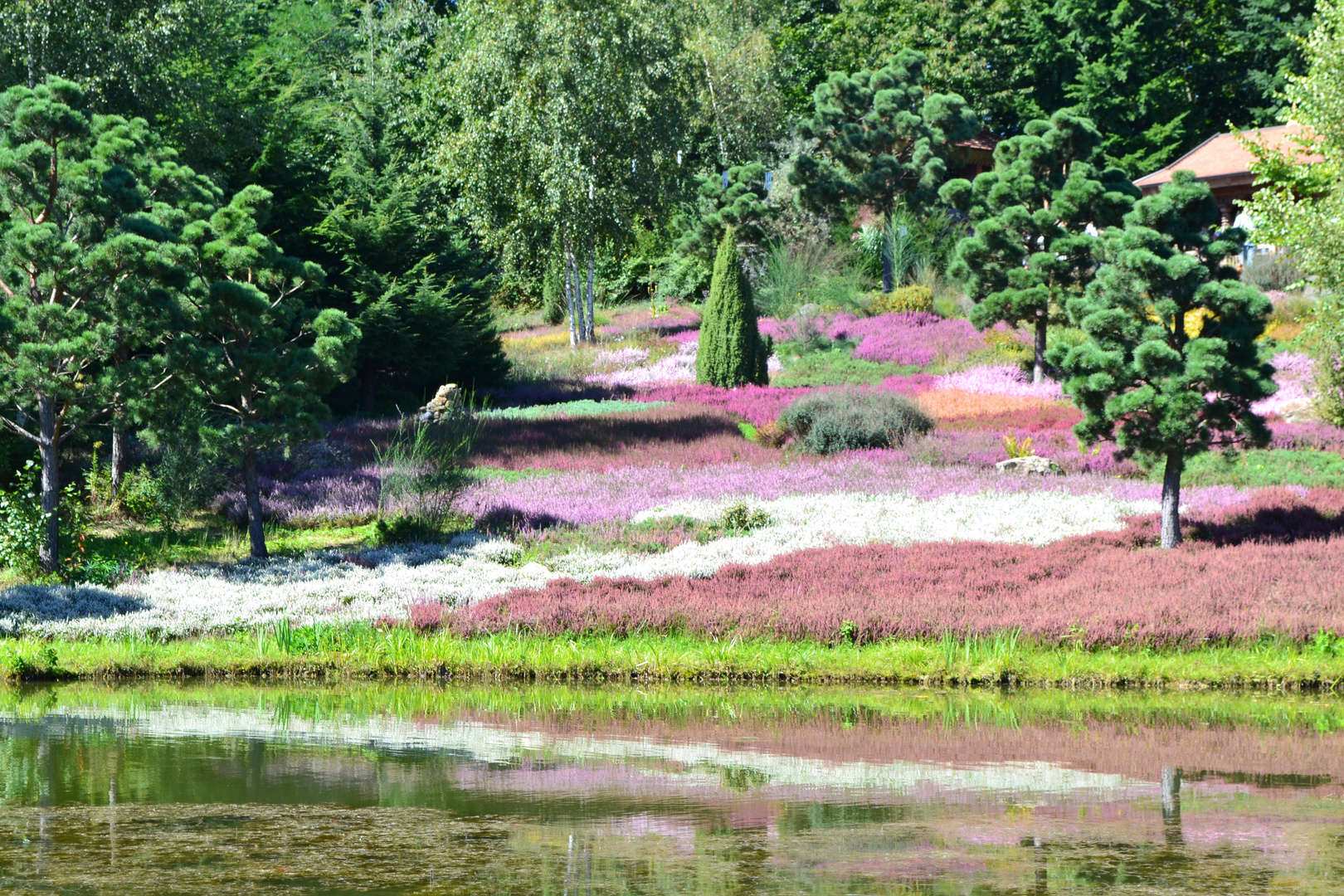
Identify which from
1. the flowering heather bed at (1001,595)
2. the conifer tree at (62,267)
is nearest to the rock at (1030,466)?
the flowering heather bed at (1001,595)

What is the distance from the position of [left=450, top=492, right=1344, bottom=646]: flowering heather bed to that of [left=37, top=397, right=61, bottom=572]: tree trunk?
17.1 feet

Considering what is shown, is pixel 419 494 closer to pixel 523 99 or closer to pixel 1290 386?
pixel 1290 386

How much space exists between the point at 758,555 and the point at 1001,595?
3.19m

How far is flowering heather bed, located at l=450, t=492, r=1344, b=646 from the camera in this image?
1280 cm

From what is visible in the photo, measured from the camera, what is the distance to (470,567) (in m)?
15.8

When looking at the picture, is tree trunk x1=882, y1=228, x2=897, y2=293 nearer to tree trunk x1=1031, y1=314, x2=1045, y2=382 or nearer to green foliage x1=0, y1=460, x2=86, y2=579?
tree trunk x1=1031, y1=314, x2=1045, y2=382

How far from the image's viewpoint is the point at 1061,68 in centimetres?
5828

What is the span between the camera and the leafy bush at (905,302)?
38.2m

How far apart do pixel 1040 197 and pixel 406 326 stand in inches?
583

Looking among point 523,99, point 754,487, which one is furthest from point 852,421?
point 523,99

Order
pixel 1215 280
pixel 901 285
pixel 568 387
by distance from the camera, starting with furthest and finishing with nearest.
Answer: pixel 901 285 → pixel 568 387 → pixel 1215 280

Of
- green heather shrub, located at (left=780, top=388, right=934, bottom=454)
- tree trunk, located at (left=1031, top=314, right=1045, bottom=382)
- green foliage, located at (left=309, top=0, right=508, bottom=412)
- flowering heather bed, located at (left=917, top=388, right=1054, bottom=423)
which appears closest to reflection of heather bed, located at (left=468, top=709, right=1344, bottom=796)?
green heather shrub, located at (left=780, top=388, right=934, bottom=454)

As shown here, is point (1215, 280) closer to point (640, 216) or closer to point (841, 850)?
point (841, 850)

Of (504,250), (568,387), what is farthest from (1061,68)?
(568,387)
